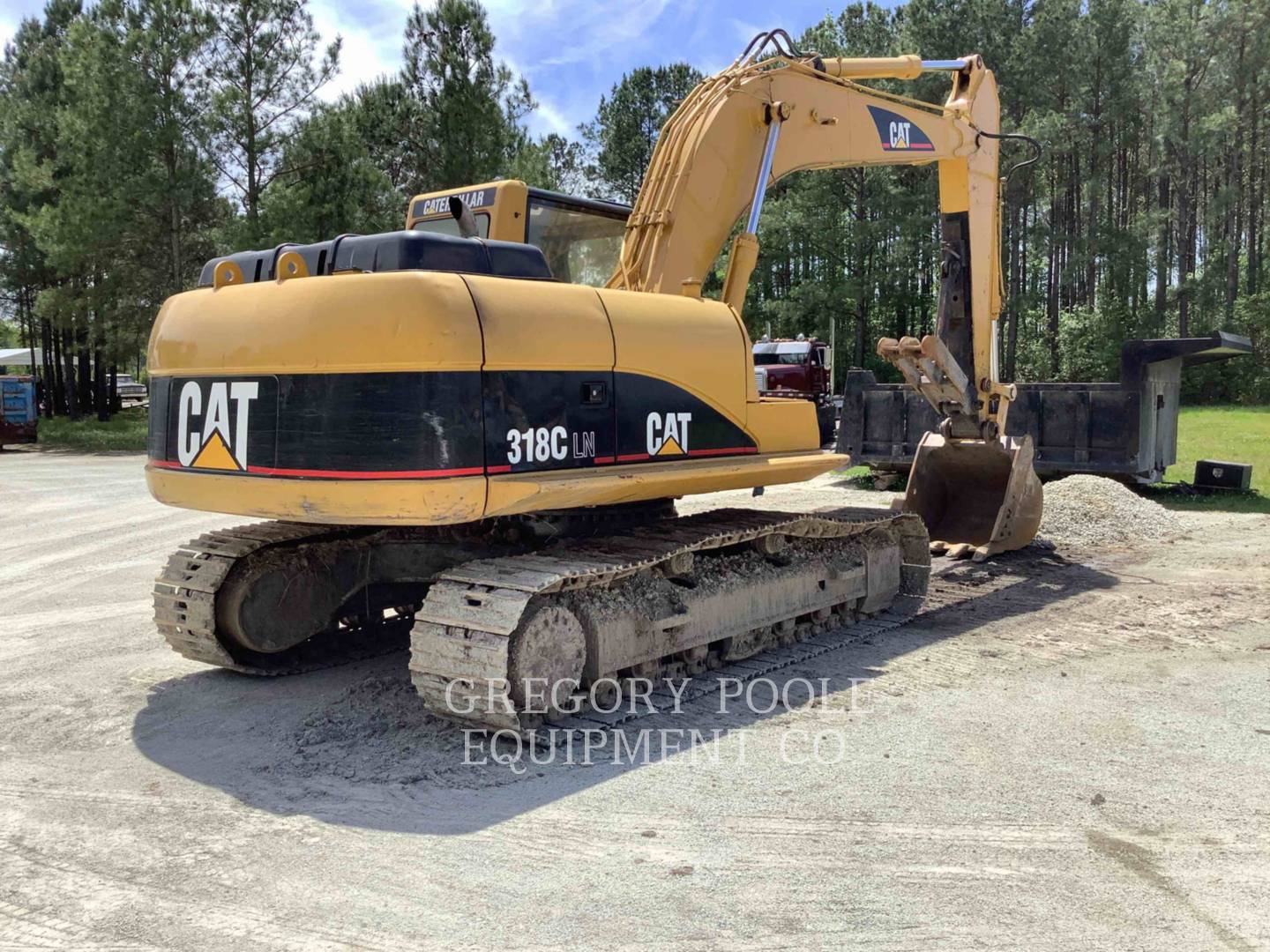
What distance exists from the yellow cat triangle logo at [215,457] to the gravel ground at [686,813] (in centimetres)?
127

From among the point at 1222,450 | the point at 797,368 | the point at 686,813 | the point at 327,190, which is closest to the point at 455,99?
A: the point at 327,190

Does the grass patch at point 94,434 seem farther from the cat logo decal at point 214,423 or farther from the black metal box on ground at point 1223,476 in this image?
the black metal box on ground at point 1223,476

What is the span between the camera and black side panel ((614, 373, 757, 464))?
5285 mm

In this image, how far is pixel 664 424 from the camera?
549cm

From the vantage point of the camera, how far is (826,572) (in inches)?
269

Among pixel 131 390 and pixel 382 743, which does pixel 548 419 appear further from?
pixel 131 390

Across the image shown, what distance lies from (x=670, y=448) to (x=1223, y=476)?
10519 mm

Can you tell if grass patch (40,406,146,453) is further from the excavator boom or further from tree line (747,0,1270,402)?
tree line (747,0,1270,402)

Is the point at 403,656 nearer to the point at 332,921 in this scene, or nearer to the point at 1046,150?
the point at 332,921

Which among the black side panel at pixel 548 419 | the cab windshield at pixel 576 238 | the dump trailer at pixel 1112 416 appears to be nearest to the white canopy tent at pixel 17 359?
the dump trailer at pixel 1112 416

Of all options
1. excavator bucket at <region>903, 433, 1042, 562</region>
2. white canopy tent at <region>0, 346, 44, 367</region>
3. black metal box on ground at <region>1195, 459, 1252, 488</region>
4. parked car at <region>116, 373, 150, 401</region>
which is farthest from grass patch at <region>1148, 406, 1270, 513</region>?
white canopy tent at <region>0, 346, 44, 367</region>

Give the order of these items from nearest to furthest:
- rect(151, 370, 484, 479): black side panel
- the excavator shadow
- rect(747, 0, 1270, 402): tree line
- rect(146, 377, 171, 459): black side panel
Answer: the excavator shadow < rect(151, 370, 484, 479): black side panel < rect(146, 377, 171, 459): black side panel < rect(747, 0, 1270, 402): tree line

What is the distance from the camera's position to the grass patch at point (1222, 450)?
1295 cm

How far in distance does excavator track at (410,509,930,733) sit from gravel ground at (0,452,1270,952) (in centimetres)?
35
